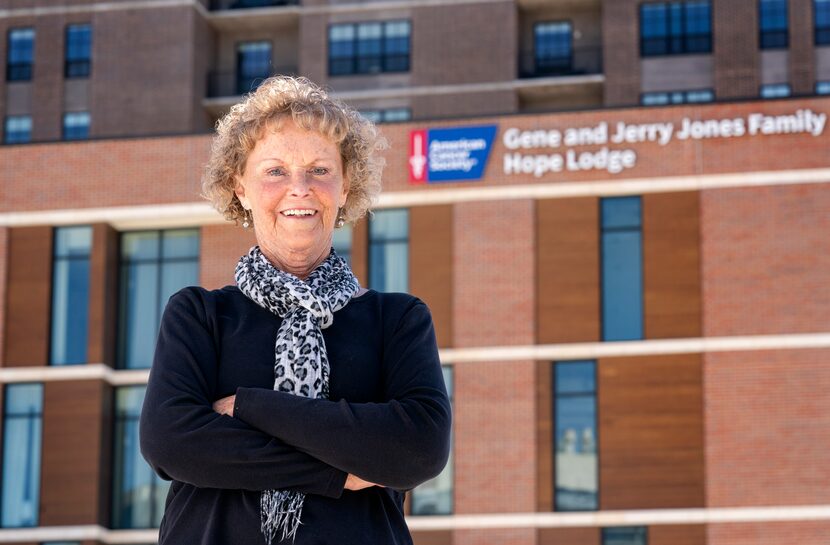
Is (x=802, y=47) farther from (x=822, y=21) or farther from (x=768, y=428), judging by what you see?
(x=768, y=428)

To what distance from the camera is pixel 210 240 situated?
3988cm

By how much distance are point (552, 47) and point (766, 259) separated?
23895mm

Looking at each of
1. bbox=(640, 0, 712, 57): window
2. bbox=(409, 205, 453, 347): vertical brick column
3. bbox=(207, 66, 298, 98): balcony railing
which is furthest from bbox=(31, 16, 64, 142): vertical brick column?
bbox=(409, 205, 453, 347): vertical brick column

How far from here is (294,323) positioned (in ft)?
14.1

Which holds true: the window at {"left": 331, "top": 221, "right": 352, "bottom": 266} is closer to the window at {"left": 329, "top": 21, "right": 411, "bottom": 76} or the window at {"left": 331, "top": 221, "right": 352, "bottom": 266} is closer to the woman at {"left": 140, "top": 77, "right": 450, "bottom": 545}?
the window at {"left": 329, "top": 21, "right": 411, "bottom": 76}

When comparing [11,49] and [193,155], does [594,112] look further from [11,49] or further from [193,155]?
[11,49]

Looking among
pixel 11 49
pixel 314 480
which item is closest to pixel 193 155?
pixel 11 49

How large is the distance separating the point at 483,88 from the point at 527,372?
21877mm

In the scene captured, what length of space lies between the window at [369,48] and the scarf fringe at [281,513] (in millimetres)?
54565

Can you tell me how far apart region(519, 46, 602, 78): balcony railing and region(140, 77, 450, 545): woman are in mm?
54557

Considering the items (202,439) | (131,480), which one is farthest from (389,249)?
(202,439)

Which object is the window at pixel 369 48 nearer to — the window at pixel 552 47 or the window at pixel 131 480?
the window at pixel 552 47

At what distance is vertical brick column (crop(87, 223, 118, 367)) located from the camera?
39.6 m

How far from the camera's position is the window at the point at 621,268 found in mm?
37344
